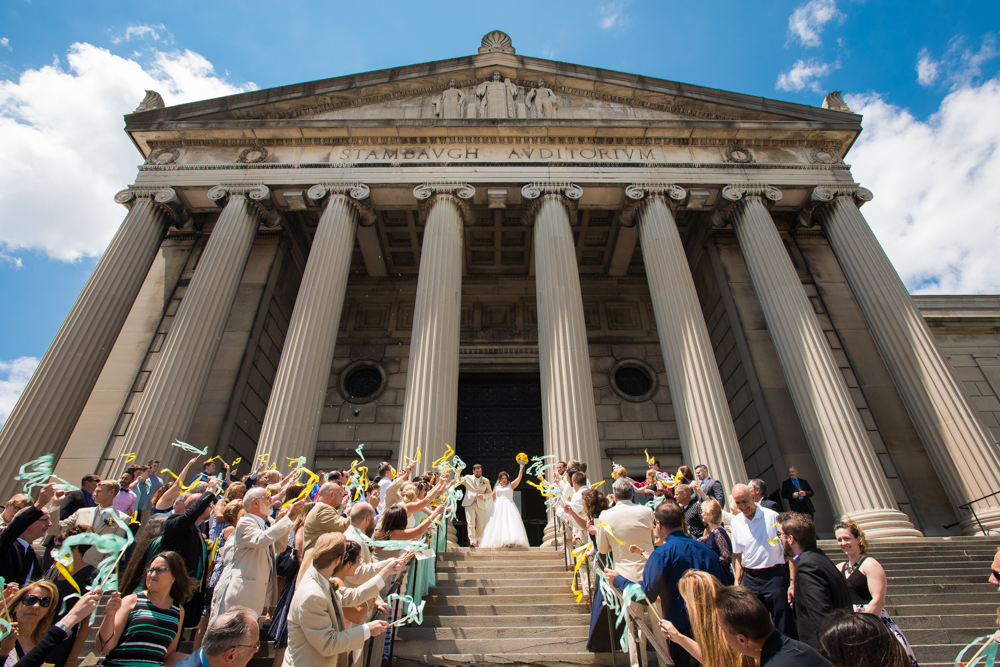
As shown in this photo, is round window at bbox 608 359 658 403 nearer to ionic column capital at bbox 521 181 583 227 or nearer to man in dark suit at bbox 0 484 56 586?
ionic column capital at bbox 521 181 583 227

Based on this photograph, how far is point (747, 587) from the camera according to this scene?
4.40 meters

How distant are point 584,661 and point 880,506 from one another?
30.0 ft

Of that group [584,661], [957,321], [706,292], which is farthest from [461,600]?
[957,321]

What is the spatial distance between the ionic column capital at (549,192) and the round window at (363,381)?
813 cm

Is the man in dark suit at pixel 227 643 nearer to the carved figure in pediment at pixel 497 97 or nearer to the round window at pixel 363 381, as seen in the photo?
the round window at pixel 363 381

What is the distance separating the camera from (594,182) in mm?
16250

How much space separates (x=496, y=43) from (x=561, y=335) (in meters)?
12.2

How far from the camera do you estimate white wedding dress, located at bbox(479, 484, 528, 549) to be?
10.3 meters

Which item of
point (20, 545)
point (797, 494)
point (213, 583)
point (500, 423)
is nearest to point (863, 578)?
point (213, 583)

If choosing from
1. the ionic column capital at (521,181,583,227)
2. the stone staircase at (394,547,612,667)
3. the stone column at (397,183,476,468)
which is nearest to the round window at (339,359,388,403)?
the stone column at (397,183,476,468)

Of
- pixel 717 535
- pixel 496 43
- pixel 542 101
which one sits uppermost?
pixel 496 43

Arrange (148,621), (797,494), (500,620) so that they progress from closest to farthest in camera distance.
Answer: (148,621) → (500,620) → (797,494)

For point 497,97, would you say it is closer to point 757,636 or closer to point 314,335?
point 314,335

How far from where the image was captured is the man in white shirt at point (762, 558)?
4609mm
